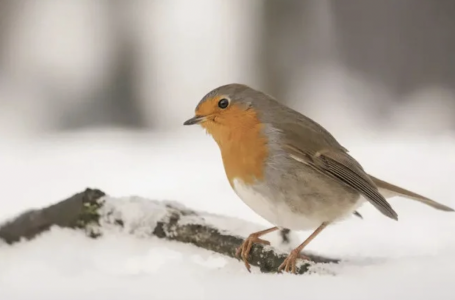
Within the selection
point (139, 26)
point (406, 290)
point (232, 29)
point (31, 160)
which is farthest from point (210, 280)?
point (139, 26)

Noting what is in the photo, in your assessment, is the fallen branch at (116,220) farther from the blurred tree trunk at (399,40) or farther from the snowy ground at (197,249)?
the blurred tree trunk at (399,40)

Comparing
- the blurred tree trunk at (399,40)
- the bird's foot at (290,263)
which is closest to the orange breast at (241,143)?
the bird's foot at (290,263)

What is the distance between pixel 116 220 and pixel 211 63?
124 centimetres

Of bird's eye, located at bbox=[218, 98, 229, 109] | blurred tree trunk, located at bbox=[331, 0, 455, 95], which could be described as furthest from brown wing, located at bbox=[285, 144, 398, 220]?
blurred tree trunk, located at bbox=[331, 0, 455, 95]

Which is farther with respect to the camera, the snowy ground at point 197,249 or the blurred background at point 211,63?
the blurred background at point 211,63

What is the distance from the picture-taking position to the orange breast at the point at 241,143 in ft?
2.52

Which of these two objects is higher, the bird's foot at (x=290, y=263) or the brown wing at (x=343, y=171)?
the brown wing at (x=343, y=171)

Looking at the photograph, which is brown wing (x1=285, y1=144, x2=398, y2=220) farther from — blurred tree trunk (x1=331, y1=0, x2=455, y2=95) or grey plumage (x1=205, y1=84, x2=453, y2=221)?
blurred tree trunk (x1=331, y1=0, x2=455, y2=95)

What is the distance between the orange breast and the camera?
30.3 inches

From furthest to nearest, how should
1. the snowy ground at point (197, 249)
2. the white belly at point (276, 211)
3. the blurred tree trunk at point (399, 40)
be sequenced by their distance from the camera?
the blurred tree trunk at point (399, 40)
the white belly at point (276, 211)
the snowy ground at point (197, 249)

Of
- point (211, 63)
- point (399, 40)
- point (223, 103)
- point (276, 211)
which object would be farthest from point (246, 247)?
point (399, 40)

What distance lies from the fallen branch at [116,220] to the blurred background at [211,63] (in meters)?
0.95

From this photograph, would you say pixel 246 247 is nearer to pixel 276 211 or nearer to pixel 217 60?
pixel 276 211

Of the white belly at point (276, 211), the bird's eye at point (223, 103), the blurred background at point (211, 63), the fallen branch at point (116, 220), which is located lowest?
the fallen branch at point (116, 220)
